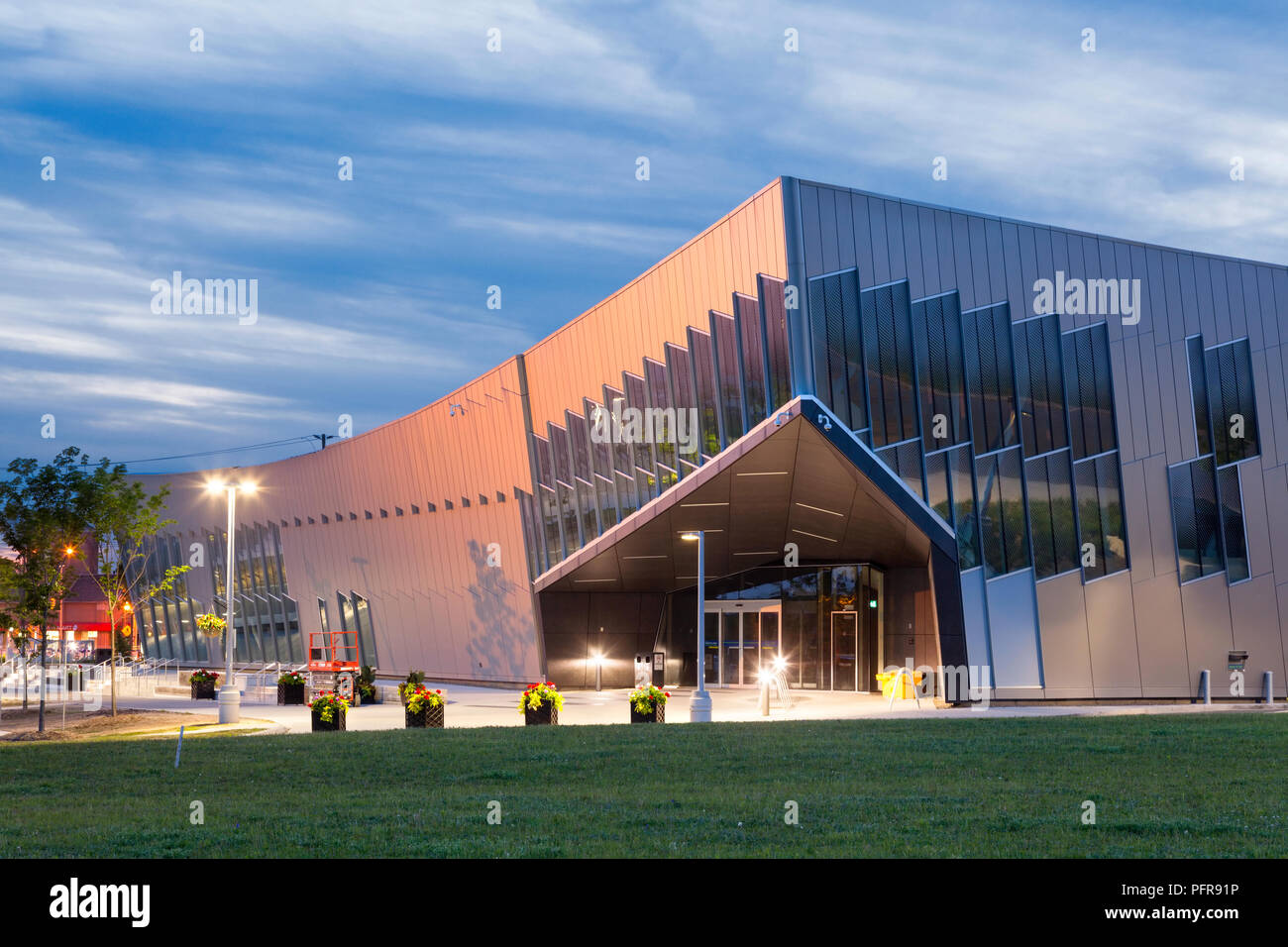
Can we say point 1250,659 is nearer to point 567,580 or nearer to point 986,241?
point 986,241

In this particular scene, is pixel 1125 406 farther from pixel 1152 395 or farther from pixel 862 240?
pixel 862 240

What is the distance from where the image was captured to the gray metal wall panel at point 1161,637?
33.4 meters

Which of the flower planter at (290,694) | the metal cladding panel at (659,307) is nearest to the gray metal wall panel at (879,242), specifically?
the metal cladding panel at (659,307)

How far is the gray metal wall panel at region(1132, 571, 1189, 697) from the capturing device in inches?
1314

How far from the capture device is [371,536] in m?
56.6

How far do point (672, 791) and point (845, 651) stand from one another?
28.9 meters

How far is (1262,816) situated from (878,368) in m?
20.6

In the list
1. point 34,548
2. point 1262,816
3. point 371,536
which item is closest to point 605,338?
point 34,548

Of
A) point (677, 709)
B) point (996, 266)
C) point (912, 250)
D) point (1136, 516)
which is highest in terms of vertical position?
point (912, 250)

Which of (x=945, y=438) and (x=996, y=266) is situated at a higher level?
(x=996, y=266)

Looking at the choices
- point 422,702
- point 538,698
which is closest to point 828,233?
point 538,698

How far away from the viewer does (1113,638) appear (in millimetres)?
33188

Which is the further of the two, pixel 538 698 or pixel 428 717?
pixel 538 698

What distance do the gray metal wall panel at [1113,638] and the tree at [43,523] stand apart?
25412mm
